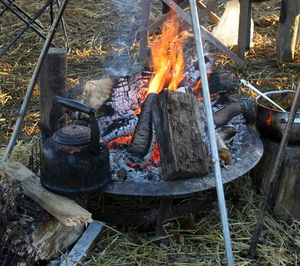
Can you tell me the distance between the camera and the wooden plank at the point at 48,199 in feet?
8.04

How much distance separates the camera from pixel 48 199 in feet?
8.54

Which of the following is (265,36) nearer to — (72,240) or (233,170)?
(233,170)

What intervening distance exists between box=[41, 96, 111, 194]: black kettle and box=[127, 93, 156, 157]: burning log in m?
0.37

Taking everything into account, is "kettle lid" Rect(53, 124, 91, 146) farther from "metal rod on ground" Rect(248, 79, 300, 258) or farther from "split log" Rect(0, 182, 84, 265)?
"metal rod on ground" Rect(248, 79, 300, 258)

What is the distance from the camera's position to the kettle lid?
257cm

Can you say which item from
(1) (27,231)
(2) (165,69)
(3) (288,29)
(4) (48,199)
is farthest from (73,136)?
(3) (288,29)

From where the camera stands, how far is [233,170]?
284 cm

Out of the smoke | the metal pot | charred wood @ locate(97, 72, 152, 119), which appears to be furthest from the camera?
the smoke

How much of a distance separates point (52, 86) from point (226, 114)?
1303mm

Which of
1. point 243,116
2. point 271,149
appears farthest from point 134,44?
point 271,149

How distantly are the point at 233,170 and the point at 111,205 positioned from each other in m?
0.93

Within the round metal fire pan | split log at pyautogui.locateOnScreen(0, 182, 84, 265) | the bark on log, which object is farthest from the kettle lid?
the bark on log

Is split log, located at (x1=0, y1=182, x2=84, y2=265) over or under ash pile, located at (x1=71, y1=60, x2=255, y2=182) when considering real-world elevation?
under

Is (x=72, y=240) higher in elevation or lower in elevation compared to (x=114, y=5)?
lower
